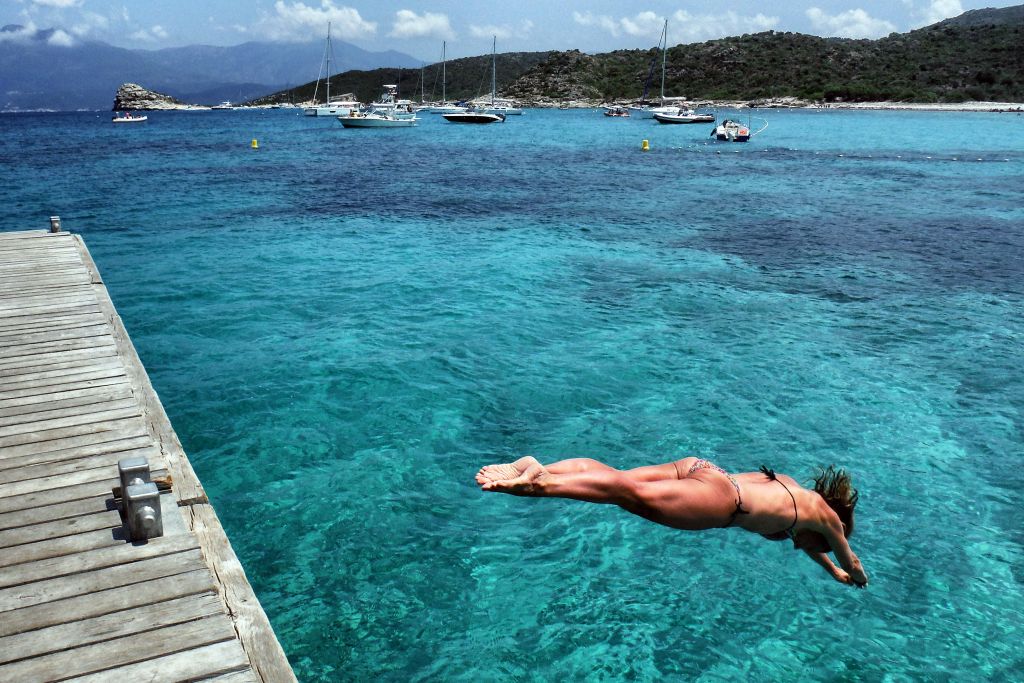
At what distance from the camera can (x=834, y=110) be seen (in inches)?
5079

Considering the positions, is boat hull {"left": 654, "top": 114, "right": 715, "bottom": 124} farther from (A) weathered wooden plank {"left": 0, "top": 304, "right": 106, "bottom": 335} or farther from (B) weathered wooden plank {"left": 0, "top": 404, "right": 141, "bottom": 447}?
(B) weathered wooden plank {"left": 0, "top": 404, "right": 141, "bottom": 447}

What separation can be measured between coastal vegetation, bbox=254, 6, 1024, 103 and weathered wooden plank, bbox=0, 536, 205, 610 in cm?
15126

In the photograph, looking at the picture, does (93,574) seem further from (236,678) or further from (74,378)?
(74,378)

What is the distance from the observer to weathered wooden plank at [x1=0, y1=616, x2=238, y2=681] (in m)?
3.97

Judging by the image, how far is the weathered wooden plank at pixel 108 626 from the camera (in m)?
4.14

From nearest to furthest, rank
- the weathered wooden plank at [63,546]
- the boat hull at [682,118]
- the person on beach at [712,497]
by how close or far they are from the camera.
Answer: the person on beach at [712,497], the weathered wooden plank at [63,546], the boat hull at [682,118]

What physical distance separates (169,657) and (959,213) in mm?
32431

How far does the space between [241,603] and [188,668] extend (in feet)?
2.03

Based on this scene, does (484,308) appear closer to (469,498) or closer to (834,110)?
(469,498)

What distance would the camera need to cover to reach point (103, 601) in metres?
4.55

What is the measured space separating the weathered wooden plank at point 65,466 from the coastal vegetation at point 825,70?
494 feet

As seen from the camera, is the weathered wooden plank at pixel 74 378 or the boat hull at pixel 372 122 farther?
the boat hull at pixel 372 122

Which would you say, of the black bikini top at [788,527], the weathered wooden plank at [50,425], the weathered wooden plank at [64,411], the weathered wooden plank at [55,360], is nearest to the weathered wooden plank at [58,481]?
the weathered wooden plank at [50,425]

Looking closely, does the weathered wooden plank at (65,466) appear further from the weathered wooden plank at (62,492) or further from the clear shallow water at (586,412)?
the clear shallow water at (586,412)
